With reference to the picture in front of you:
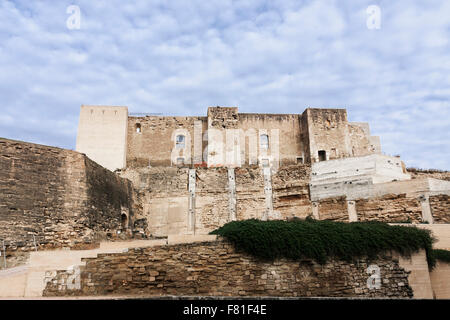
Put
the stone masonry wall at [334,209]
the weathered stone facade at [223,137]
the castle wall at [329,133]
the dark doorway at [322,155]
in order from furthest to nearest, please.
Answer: the dark doorway at [322,155], the castle wall at [329,133], the weathered stone facade at [223,137], the stone masonry wall at [334,209]

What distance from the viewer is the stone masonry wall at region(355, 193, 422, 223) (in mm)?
17234

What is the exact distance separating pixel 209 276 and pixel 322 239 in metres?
3.47

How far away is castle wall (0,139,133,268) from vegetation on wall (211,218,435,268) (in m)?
6.04

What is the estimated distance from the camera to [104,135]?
1028 inches

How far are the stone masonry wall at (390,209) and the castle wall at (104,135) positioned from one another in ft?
50.9

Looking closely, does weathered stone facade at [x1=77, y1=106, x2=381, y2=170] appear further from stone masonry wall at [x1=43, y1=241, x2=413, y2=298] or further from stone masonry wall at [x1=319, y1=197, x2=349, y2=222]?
stone masonry wall at [x1=43, y1=241, x2=413, y2=298]

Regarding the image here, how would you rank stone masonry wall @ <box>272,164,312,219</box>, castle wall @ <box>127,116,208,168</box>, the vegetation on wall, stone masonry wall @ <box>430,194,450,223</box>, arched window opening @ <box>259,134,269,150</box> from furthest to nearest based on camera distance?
arched window opening @ <box>259,134,269,150</box> → castle wall @ <box>127,116,208,168</box> → stone masonry wall @ <box>272,164,312,219</box> → stone masonry wall @ <box>430,194,450,223</box> → the vegetation on wall

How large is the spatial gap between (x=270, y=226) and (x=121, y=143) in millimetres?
17403

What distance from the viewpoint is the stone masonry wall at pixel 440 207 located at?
16641 millimetres

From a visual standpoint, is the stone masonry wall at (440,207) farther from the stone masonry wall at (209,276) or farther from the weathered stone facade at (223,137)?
the weathered stone facade at (223,137)

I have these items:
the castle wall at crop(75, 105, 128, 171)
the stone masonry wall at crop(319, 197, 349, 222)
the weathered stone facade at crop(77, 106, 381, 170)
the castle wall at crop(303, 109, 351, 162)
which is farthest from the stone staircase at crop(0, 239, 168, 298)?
the castle wall at crop(303, 109, 351, 162)

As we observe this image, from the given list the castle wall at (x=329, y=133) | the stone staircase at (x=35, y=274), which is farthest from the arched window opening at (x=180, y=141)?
the stone staircase at (x=35, y=274)
